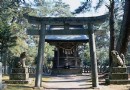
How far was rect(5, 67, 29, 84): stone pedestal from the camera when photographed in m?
18.8

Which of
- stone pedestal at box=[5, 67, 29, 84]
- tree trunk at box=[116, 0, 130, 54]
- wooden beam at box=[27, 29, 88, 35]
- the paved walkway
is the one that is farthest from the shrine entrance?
wooden beam at box=[27, 29, 88, 35]

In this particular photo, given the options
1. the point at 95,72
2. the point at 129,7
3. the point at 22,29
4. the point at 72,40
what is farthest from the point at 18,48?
the point at 95,72

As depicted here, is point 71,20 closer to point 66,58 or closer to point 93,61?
point 93,61

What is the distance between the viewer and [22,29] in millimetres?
44156

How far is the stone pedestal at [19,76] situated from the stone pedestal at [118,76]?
515 cm

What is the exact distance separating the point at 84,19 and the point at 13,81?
19.3ft

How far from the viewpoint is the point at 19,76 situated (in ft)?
62.8

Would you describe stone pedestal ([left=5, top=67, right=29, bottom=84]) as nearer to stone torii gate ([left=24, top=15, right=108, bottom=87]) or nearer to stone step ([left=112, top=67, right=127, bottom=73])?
stone torii gate ([left=24, top=15, right=108, bottom=87])

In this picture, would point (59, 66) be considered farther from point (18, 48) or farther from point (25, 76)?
point (25, 76)

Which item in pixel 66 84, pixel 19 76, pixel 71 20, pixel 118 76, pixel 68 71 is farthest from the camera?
pixel 68 71

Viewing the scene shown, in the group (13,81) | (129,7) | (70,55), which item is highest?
(129,7)

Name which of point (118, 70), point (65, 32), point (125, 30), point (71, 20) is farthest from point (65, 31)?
point (125, 30)

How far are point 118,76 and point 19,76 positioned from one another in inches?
244

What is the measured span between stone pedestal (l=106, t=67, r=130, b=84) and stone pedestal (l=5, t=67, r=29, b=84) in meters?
5.15
